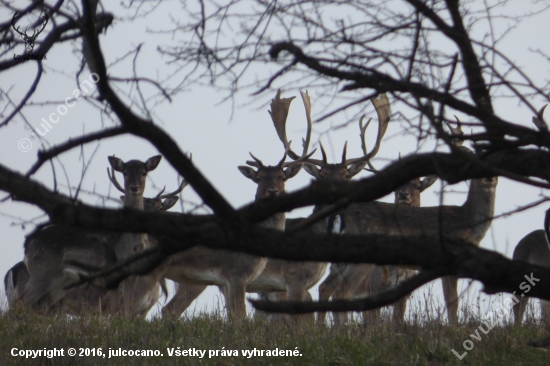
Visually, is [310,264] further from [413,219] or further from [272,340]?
[272,340]

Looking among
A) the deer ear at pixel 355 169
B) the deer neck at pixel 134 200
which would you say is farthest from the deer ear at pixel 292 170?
the deer neck at pixel 134 200

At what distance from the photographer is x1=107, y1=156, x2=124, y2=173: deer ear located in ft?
39.9

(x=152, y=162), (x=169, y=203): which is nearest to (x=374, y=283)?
(x=169, y=203)

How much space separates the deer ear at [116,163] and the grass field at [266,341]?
14.6 ft

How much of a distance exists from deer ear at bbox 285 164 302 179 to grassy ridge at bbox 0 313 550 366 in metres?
5.03

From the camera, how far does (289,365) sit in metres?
6.28

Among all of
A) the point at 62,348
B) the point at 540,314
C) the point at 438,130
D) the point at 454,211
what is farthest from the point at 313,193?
the point at 454,211

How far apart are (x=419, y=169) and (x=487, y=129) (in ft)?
1.04

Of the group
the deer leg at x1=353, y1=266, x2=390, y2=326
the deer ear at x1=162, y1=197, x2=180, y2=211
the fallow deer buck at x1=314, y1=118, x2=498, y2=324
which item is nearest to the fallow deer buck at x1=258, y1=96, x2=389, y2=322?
the fallow deer buck at x1=314, y1=118, x2=498, y2=324

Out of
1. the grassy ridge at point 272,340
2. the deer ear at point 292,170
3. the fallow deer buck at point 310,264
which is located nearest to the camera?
the grassy ridge at point 272,340

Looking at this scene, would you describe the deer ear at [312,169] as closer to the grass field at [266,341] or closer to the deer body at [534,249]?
the deer body at [534,249]

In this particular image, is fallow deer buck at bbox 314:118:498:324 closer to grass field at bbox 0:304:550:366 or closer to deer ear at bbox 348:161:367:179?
deer ear at bbox 348:161:367:179

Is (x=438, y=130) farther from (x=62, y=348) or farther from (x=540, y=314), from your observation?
(x=540, y=314)

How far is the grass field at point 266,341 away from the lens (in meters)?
6.27
